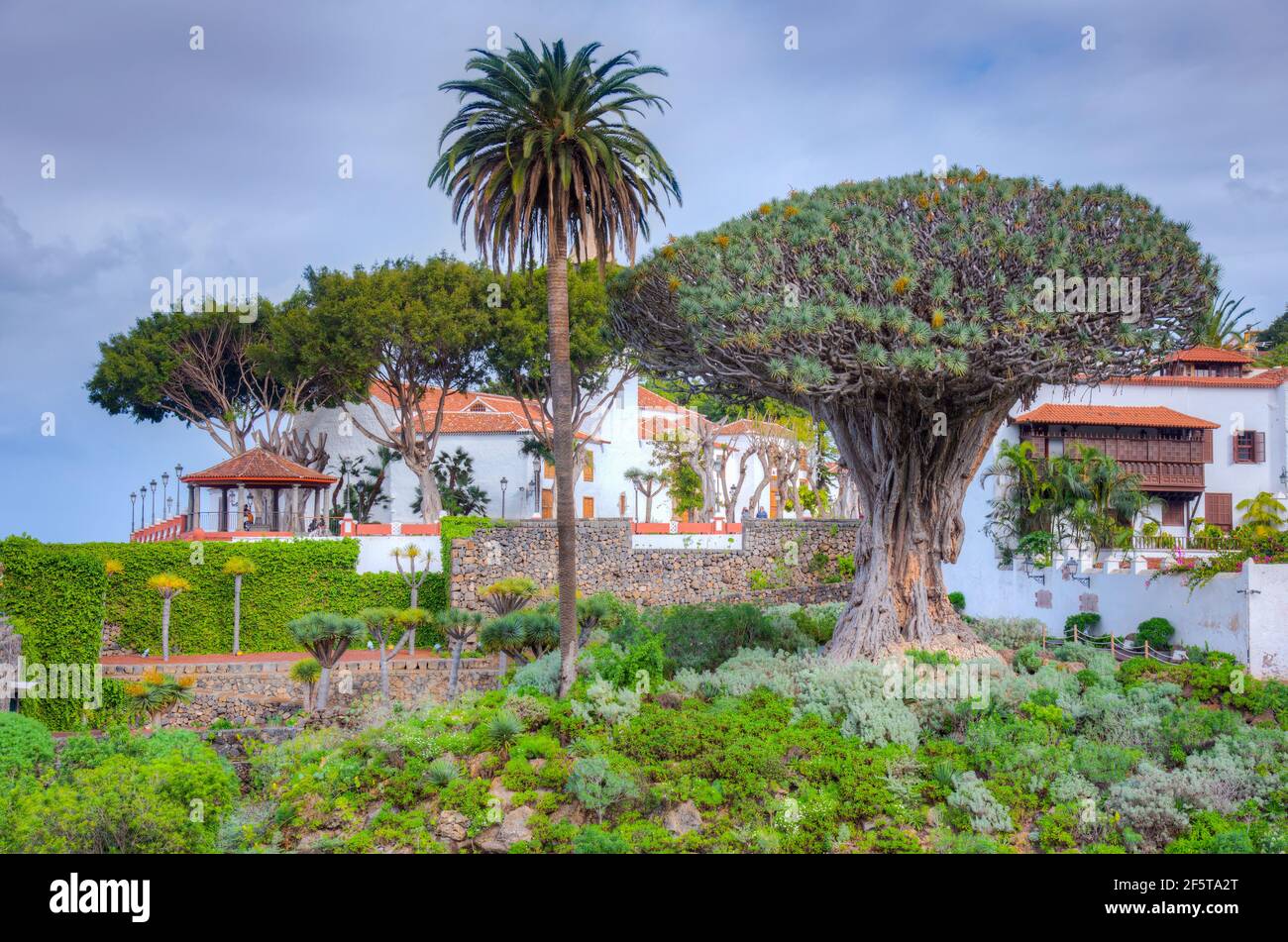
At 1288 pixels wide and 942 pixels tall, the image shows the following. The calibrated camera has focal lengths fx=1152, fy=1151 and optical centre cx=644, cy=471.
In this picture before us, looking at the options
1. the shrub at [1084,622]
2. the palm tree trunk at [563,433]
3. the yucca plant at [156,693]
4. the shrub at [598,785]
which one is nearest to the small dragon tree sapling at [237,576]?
the yucca plant at [156,693]

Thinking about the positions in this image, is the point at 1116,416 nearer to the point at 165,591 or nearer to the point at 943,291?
the point at 943,291

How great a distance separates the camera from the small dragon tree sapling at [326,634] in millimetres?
28312

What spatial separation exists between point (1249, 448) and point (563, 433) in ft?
117

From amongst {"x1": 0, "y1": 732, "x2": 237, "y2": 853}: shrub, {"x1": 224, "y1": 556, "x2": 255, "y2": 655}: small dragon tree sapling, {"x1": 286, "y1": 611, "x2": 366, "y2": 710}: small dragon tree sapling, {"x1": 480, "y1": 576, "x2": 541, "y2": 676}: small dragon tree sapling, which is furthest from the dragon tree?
{"x1": 224, "y1": 556, "x2": 255, "y2": 655}: small dragon tree sapling

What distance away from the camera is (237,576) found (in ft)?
121

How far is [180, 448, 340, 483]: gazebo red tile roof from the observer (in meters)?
41.8

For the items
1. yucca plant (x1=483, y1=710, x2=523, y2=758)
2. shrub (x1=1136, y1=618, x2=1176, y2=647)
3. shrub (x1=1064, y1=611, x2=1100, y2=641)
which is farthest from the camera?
shrub (x1=1064, y1=611, x2=1100, y2=641)

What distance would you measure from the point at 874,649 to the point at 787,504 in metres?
34.1

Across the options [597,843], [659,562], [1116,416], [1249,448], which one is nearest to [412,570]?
[659,562]

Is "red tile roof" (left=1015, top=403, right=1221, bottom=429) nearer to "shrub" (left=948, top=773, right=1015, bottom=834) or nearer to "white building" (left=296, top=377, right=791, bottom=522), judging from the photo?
"white building" (left=296, top=377, right=791, bottom=522)

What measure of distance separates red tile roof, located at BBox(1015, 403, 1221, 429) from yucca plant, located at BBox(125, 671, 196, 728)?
94.3 ft
